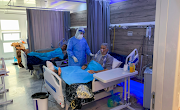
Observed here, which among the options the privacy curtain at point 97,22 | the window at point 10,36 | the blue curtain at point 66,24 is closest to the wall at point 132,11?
the privacy curtain at point 97,22

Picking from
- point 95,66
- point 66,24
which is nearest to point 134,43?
point 95,66

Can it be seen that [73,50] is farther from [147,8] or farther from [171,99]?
[171,99]

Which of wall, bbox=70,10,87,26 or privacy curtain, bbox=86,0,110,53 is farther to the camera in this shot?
wall, bbox=70,10,87,26

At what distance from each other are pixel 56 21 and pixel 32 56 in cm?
169

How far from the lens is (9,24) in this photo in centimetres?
761

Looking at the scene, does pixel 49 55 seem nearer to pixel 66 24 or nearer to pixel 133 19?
pixel 66 24

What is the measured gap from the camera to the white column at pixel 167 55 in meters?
0.68

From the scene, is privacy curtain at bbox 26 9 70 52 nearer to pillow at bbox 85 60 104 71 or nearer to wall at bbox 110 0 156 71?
wall at bbox 110 0 156 71

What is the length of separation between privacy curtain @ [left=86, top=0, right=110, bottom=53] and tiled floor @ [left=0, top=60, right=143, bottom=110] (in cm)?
149

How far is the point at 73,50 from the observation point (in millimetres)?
3537

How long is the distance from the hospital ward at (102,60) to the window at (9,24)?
4.51ft

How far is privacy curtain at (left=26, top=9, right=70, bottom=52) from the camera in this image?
487 cm

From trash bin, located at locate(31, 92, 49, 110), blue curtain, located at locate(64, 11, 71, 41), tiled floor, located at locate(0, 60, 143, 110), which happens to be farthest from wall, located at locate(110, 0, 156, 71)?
trash bin, located at locate(31, 92, 49, 110)

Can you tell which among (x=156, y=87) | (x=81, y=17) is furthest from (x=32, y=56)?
(x=156, y=87)
